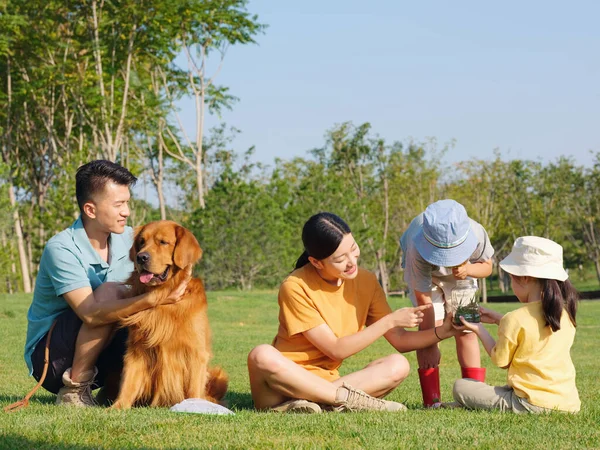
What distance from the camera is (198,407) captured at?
525cm

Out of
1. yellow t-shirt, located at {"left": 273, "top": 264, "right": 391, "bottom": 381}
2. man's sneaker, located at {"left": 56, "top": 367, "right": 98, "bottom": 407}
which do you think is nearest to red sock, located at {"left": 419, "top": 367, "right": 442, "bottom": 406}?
yellow t-shirt, located at {"left": 273, "top": 264, "right": 391, "bottom": 381}

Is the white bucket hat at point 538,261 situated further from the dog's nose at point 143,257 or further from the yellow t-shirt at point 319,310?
the dog's nose at point 143,257

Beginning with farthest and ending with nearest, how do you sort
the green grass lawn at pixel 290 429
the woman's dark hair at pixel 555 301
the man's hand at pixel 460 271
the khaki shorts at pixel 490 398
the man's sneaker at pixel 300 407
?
the man's hand at pixel 460 271 < the man's sneaker at pixel 300 407 < the khaki shorts at pixel 490 398 < the woman's dark hair at pixel 555 301 < the green grass lawn at pixel 290 429

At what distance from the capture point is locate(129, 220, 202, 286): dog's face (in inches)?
215

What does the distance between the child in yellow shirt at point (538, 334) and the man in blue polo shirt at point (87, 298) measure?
2.36 m

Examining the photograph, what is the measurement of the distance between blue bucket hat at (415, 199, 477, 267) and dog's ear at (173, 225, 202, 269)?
5.65 feet

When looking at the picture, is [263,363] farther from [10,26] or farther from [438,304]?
[10,26]

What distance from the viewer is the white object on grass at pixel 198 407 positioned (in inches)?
203

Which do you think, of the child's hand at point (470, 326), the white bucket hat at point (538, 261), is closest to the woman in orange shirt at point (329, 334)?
the child's hand at point (470, 326)

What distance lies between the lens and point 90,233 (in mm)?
5910

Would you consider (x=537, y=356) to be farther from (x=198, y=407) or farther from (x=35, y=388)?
(x=35, y=388)

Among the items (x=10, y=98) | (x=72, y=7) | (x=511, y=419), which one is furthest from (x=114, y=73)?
(x=511, y=419)

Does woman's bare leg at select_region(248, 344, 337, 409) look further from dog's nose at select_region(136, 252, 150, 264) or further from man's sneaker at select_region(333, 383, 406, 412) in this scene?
dog's nose at select_region(136, 252, 150, 264)

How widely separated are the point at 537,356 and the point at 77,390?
3.36 metres
